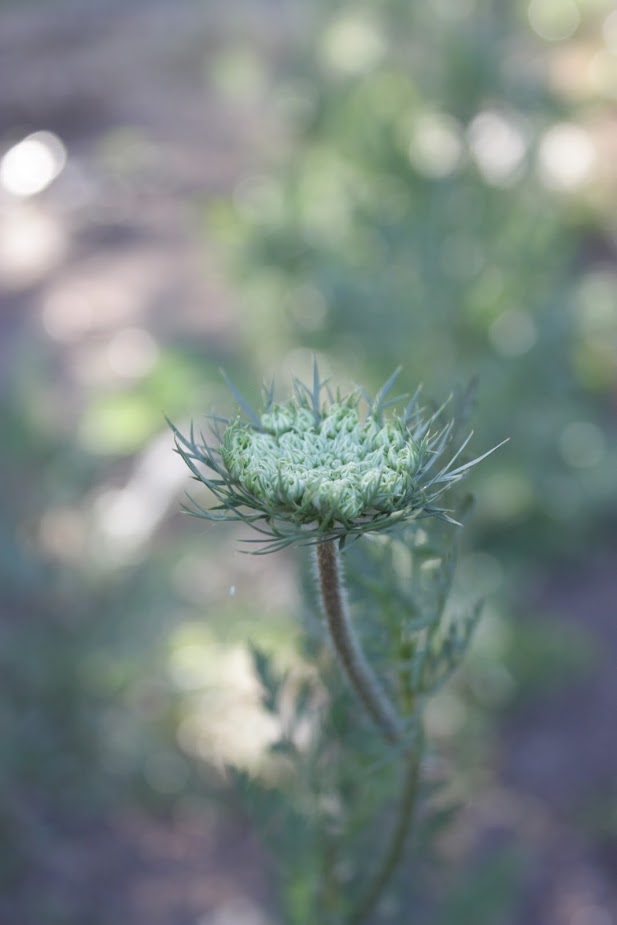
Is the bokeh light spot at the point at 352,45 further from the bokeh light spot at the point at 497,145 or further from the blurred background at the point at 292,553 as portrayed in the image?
the bokeh light spot at the point at 497,145

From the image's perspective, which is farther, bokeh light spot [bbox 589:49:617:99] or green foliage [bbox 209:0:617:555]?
bokeh light spot [bbox 589:49:617:99]

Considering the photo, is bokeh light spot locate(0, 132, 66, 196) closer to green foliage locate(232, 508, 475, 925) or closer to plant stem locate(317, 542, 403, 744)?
green foliage locate(232, 508, 475, 925)

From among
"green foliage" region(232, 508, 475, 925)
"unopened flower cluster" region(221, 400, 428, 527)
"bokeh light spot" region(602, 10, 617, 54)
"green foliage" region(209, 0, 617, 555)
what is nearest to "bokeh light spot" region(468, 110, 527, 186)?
"green foliage" region(209, 0, 617, 555)

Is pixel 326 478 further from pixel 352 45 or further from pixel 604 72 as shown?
pixel 604 72

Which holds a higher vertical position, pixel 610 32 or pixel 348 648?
pixel 610 32

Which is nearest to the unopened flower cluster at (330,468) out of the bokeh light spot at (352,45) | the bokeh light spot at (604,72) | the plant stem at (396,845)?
the plant stem at (396,845)

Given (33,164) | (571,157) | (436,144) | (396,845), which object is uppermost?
(33,164)

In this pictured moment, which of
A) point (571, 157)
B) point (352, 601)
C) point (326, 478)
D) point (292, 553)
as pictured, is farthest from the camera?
point (571, 157)

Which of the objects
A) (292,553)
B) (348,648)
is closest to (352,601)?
(348,648)
